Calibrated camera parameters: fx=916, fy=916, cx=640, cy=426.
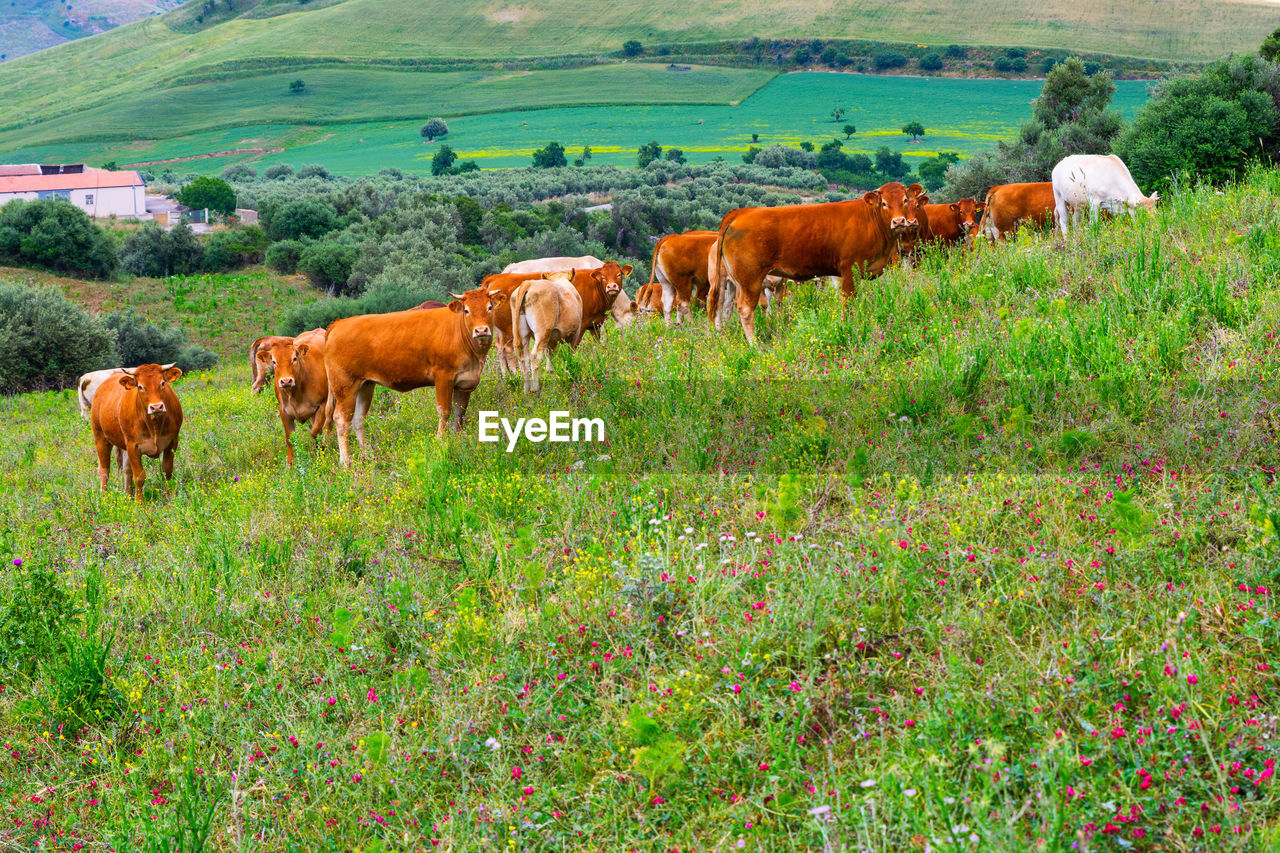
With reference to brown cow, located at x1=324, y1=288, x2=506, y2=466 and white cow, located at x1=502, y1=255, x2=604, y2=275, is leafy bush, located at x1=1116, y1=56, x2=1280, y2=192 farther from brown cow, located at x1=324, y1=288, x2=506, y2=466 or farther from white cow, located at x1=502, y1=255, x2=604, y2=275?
brown cow, located at x1=324, y1=288, x2=506, y2=466

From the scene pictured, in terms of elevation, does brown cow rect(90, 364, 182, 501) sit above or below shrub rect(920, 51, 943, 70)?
below

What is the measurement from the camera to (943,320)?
8820 millimetres

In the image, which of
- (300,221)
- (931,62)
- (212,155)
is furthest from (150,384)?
(212,155)

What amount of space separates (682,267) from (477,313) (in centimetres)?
627

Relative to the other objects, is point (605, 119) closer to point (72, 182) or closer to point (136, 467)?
point (72, 182)

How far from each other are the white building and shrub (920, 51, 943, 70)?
382 feet

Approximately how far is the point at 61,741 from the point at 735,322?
9.06 metres

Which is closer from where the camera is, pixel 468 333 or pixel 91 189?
pixel 468 333

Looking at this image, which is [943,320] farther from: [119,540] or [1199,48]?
[1199,48]

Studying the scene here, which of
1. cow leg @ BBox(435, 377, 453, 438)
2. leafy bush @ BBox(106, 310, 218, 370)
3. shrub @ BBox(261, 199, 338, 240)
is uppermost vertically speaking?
cow leg @ BBox(435, 377, 453, 438)

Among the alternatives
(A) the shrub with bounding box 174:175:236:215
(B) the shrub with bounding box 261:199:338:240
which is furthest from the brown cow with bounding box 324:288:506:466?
(A) the shrub with bounding box 174:175:236:215

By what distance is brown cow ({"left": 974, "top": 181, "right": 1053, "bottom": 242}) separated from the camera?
16.7 m

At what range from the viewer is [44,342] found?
117 ft

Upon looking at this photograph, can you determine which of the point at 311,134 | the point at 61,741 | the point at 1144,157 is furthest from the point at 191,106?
the point at 61,741
